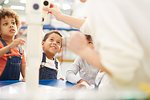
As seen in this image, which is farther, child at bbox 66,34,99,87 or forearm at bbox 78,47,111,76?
child at bbox 66,34,99,87

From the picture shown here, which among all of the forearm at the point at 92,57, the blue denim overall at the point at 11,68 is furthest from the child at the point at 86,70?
the forearm at the point at 92,57

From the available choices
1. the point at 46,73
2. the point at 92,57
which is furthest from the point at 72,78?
the point at 92,57

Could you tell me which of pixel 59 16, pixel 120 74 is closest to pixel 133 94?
pixel 120 74

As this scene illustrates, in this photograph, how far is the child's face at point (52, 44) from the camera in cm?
106

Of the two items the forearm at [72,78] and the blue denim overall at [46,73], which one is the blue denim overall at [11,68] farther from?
the forearm at [72,78]

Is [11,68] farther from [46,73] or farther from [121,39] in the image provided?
[121,39]

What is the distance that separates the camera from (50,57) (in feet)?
3.63

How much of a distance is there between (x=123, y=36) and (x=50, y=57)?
0.85m

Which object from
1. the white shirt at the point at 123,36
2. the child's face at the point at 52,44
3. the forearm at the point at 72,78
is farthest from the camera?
the child's face at the point at 52,44

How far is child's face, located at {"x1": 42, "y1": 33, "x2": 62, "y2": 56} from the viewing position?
106cm

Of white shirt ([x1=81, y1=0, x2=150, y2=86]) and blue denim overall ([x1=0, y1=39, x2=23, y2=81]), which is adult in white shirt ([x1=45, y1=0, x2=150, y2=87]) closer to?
white shirt ([x1=81, y1=0, x2=150, y2=86])

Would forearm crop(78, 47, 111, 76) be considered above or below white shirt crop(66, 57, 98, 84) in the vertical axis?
above

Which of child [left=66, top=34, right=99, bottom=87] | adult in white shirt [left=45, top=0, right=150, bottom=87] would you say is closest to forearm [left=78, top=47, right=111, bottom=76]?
adult in white shirt [left=45, top=0, right=150, bottom=87]

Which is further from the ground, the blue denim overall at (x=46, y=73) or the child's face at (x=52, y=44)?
the child's face at (x=52, y=44)
